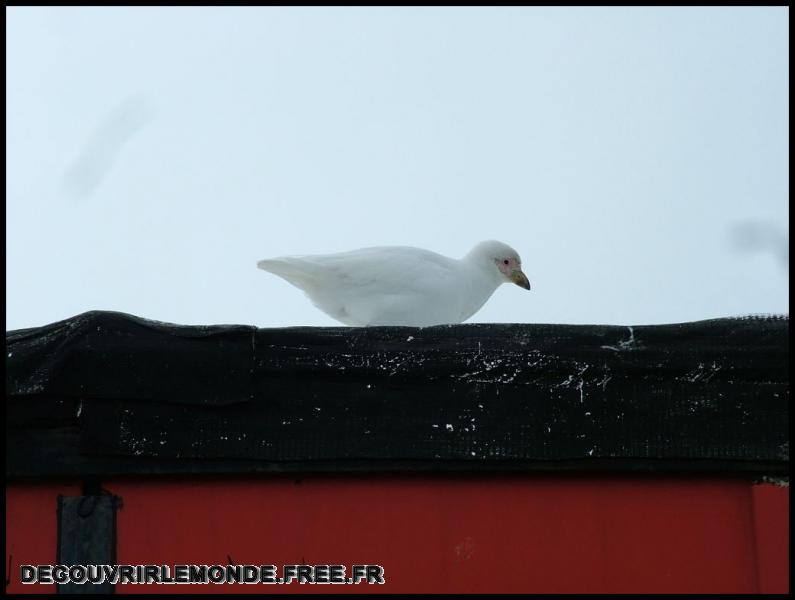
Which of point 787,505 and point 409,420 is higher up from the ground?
point 409,420

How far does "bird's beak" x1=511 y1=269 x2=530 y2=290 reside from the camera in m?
4.86

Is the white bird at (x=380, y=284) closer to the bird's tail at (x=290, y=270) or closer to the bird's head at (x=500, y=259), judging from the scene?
the bird's tail at (x=290, y=270)

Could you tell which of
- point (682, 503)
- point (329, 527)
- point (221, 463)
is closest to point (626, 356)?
point (682, 503)

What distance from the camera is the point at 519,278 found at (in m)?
4.89

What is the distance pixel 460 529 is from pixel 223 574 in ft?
2.28

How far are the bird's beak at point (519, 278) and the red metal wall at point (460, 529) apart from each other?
197 cm

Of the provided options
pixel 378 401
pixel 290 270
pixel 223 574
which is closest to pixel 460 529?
pixel 378 401

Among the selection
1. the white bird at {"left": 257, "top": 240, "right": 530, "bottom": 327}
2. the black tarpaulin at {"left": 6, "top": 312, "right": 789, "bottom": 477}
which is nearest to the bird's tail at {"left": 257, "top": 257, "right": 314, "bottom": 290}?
the white bird at {"left": 257, "top": 240, "right": 530, "bottom": 327}

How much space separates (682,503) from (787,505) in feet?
0.96

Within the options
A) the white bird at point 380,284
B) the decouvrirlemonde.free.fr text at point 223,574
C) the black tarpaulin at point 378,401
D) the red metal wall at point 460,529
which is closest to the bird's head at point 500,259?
the white bird at point 380,284

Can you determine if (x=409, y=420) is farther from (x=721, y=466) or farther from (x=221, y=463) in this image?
(x=721, y=466)

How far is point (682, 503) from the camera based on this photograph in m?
2.99

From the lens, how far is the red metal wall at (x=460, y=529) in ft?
9.59

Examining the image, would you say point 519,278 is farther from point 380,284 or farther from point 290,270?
point 290,270
